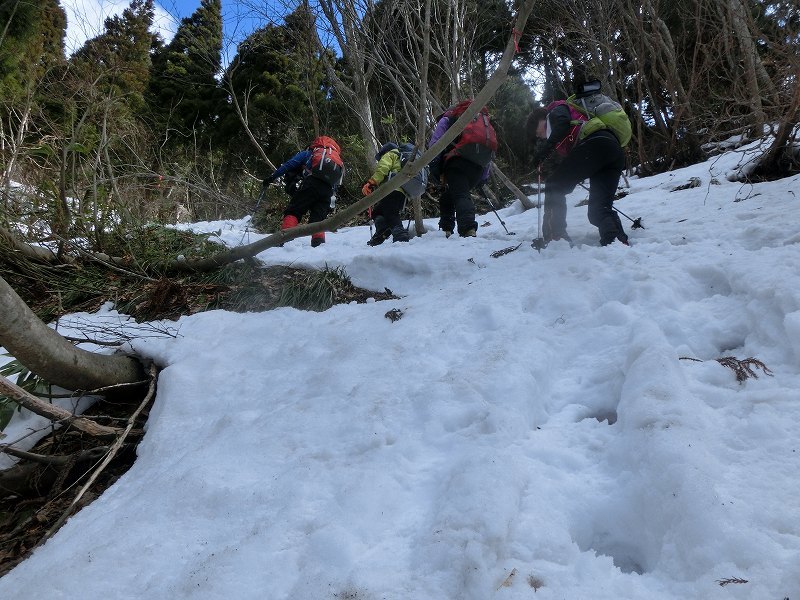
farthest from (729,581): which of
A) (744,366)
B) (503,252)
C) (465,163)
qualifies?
(465,163)

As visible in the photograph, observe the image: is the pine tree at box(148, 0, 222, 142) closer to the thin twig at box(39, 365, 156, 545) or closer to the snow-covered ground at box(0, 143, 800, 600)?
the thin twig at box(39, 365, 156, 545)

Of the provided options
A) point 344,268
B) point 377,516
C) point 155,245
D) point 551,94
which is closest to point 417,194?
point 344,268

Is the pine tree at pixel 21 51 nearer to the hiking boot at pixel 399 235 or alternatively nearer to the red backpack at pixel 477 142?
the hiking boot at pixel 399 235

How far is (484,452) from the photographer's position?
1.77 meters

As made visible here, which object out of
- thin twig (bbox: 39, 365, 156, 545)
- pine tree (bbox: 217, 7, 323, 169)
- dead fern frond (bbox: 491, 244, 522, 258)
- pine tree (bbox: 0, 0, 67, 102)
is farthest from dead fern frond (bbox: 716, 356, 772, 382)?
pine tree (bbox: 217, 7, 323, 169)

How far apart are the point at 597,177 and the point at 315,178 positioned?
3.41 m

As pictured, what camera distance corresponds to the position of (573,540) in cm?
145

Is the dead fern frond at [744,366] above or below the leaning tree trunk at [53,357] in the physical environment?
below

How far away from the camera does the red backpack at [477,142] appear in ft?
15.4

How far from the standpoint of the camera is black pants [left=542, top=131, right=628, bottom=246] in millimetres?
4070

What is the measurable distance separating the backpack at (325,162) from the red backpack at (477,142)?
170cm

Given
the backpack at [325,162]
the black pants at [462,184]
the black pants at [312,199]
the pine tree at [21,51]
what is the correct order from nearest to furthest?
the black pants at [462,184], the pine tree at [21,51], the backpack at [325,162], the black pants at [312,199]

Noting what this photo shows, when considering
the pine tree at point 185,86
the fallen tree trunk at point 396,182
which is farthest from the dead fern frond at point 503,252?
the pine tree at point 185,86

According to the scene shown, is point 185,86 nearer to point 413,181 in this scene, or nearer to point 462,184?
point 413,181
